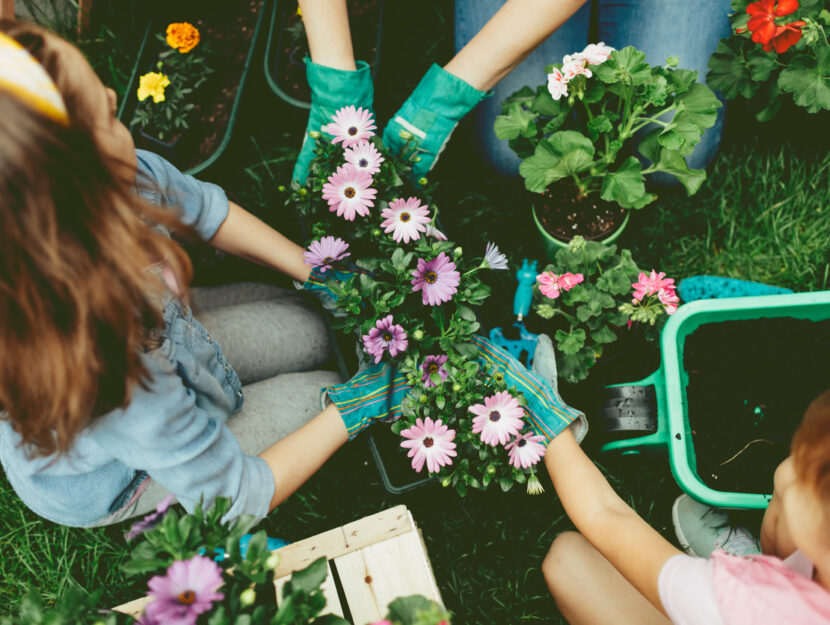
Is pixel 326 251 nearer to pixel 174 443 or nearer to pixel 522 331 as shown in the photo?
pixel 174 443

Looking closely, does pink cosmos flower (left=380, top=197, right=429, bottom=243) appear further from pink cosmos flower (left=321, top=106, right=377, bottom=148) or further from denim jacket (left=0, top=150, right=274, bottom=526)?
denim jacket (left=0, top=150, right=274, bottom=526)

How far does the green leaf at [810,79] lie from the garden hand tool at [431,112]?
751mm

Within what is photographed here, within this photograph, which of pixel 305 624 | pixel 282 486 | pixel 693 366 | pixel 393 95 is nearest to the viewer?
pixel 305 624

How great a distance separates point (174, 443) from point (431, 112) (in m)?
0.93

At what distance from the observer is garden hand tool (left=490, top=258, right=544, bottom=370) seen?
1.42 m

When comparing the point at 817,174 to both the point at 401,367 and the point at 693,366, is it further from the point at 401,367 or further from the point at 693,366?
the point at 401,367

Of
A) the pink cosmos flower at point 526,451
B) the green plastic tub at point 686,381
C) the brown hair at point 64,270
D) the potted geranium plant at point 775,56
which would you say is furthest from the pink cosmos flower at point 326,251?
the potted geranium plant at point 775,56

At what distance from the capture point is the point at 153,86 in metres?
1.64

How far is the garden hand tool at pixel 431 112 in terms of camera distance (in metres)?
1.29

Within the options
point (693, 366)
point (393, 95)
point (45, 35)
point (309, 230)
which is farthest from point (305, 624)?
point (393, 95)

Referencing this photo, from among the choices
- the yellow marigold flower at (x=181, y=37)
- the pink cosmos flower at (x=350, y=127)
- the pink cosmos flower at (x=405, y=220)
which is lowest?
the pink cosmos flower at (x=405, y=220)

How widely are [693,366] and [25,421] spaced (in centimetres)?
129

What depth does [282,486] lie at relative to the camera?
104cm

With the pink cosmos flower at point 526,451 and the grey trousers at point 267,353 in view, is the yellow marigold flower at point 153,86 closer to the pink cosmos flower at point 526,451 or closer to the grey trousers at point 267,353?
the grey trousers at point 267,353
